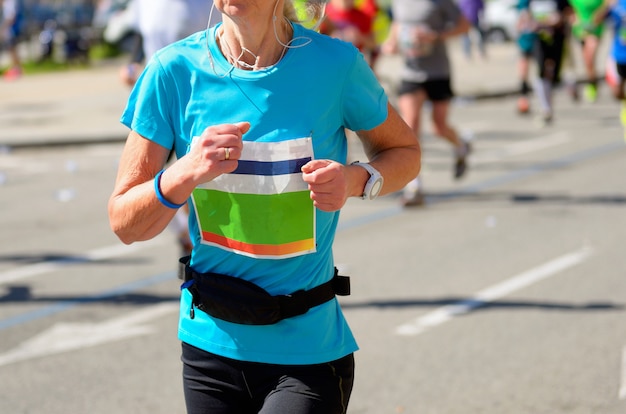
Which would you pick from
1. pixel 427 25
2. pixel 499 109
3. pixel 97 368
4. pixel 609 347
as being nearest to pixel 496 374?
pixel 609 347

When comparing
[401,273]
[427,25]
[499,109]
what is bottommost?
[499,109]

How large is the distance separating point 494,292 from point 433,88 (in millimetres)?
3329

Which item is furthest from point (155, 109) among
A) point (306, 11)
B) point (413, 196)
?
point (413, 196)

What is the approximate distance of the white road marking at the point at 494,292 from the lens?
624cm

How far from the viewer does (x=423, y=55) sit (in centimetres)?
973

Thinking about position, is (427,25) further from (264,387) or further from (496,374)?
(264,387)

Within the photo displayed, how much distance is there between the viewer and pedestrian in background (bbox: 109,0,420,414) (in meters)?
2.71

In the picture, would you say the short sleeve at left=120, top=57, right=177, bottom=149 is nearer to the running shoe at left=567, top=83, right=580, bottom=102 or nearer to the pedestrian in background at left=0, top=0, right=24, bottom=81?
the running shoe at left=567, top=83, right=580, bottom=102

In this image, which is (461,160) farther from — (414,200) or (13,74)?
(13,74)

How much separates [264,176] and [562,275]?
4.93 m

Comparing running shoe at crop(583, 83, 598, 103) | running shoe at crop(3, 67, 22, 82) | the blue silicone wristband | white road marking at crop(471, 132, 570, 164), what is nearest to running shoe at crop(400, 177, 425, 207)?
white road marking at crop(471, 132, 570, 164)

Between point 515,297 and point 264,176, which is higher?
point 264,176

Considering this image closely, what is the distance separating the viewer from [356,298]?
22.4 ft

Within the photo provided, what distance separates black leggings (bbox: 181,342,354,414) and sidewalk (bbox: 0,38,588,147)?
39.4ft
